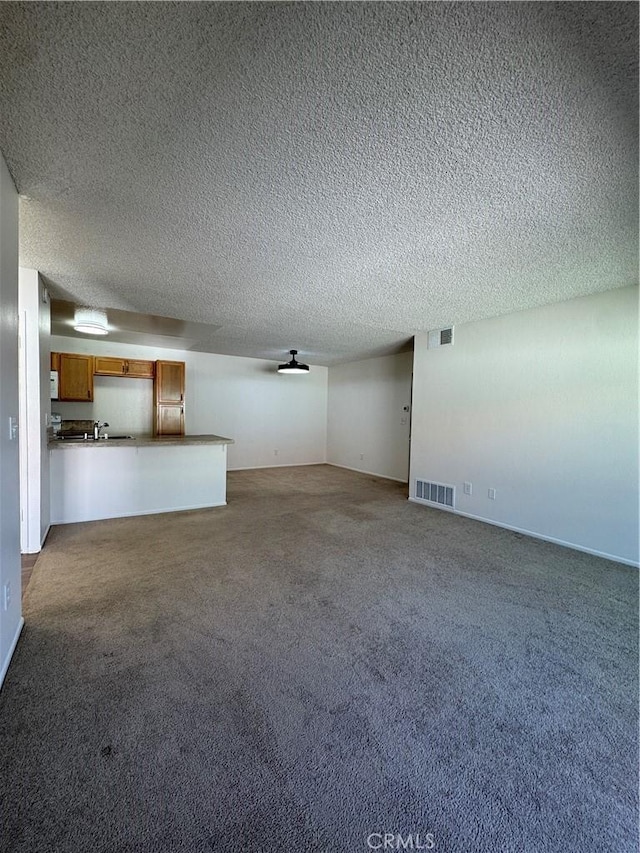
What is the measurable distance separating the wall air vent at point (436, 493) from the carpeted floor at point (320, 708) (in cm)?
168

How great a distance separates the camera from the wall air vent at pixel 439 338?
483 centimetres

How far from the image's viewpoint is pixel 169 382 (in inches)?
261

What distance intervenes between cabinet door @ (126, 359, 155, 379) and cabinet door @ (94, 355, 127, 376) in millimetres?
88

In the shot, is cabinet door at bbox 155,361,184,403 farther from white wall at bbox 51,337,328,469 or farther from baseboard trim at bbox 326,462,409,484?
baseboard trim at bbox 326,462,409,484

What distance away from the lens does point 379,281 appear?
326cm

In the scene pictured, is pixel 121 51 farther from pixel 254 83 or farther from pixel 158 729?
pixel 158 729

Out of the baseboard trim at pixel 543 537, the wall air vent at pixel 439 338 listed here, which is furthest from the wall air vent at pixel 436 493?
the wall air vent at pixel 439 338

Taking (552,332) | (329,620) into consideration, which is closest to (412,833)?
(329,620)

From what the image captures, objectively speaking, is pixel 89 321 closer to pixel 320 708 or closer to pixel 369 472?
pixel 320 708

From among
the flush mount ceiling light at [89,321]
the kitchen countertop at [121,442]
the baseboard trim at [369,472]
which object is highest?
the flush mount ceiling light at [89,321]

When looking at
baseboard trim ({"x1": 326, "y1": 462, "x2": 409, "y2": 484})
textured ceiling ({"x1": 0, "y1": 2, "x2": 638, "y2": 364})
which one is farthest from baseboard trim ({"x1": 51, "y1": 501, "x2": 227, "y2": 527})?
baseboard trim ({"x1": 326, "y1": 462, "x2": 409, "y2": 484})

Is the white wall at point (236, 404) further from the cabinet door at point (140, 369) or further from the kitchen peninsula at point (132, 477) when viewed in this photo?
the kitchen peninsula at point (132, 477)

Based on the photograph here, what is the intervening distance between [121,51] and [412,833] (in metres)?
2.78

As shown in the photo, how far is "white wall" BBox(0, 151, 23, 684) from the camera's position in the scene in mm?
1731
